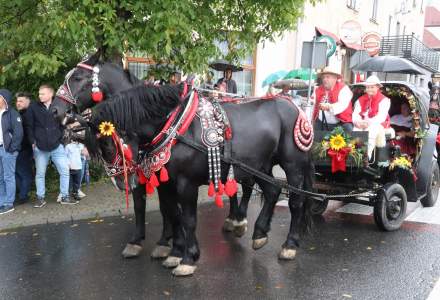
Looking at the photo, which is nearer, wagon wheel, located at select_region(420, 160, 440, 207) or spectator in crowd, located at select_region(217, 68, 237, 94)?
wagon wheel, located at select_region(420, 160, 440, 207)

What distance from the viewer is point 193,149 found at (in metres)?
4.24

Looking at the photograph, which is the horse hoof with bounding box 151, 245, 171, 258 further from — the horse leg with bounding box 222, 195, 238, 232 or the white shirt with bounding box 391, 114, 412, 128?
the white shirt with bounding box 391, 114, 412, 128

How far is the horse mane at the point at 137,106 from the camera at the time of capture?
400 centimetres

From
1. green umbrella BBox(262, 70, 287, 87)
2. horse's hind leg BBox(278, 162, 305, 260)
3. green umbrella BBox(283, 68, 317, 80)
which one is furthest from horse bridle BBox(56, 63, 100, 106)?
green umbrella BBox(283, 68, 317, 80)

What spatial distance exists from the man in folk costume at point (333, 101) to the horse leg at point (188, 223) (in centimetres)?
247

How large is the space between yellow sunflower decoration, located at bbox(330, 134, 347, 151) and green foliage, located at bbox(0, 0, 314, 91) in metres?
2.16

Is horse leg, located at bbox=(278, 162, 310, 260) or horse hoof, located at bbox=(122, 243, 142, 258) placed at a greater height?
horse leg, located at bbox=(278, 162, 310, 260)

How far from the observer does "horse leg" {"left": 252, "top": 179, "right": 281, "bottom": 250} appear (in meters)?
5.04

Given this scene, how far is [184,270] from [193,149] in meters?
1.13

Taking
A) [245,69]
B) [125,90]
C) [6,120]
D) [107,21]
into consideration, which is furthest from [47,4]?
[245,69]

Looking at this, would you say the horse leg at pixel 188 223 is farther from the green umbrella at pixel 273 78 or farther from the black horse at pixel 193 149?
the green umbrella at pixel 273 78

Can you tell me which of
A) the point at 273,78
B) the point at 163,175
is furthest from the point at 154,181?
the point at 273,78

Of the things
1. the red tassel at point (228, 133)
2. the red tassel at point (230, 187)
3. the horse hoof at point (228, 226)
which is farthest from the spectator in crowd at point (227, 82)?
the red tassel at point (230, 187)

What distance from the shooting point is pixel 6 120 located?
662 cm
